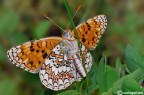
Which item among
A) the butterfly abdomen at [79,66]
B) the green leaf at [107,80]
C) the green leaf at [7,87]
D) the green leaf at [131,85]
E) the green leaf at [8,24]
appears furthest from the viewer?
the green leaf at [8,24]

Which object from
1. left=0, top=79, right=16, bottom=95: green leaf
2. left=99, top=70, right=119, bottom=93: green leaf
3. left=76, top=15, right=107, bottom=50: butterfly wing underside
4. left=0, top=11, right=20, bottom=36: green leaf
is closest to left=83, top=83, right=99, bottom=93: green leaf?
left=99, top=70, right=119, bottom=93: green leaf

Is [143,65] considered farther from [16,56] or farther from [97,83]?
[16,56]

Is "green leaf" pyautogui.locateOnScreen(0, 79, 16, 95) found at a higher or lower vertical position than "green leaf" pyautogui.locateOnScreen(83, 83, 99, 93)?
lower

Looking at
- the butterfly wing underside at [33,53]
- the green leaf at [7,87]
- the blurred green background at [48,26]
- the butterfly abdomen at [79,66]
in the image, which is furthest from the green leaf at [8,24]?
the butterfly abdomen at [79,66]

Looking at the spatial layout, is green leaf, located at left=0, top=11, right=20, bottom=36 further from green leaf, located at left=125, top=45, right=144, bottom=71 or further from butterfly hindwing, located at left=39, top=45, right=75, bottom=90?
green leaf, located at left=125, top=45, right=144, bottom=71

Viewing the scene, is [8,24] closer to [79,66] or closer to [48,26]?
[48,26]

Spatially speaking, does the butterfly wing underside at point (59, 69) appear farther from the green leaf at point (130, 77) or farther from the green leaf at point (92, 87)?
the green leaf at point (130, 77)

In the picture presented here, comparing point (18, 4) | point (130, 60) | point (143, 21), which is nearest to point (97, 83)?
point (130, 60)
